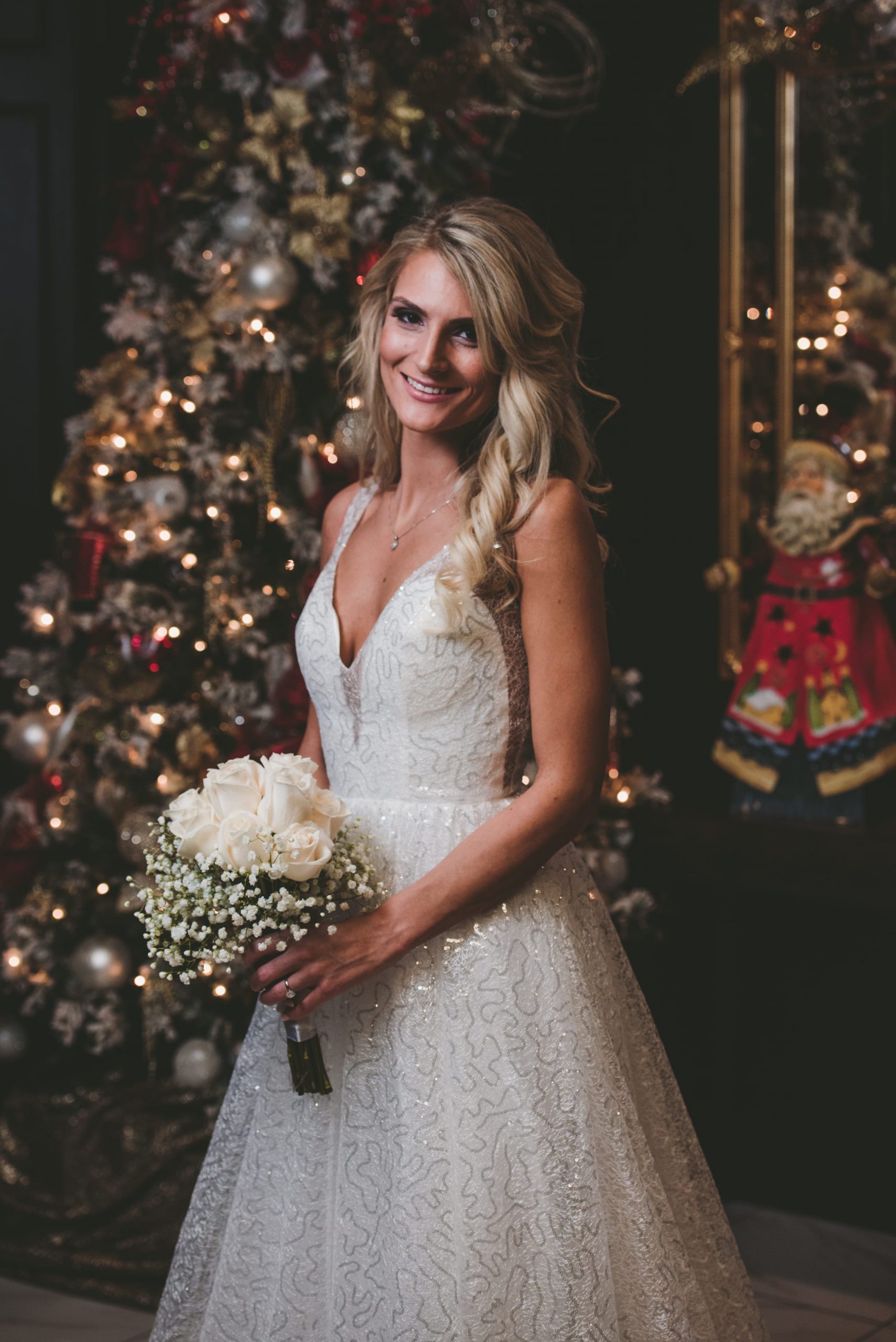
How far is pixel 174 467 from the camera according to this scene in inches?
132

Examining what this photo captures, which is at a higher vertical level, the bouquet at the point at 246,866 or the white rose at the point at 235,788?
the white rose at the point at 235,788

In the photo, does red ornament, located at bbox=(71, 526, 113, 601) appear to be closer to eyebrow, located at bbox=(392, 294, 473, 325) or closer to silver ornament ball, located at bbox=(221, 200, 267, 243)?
silver ornament ball, located at bbox=(221, 200, 267, 243)

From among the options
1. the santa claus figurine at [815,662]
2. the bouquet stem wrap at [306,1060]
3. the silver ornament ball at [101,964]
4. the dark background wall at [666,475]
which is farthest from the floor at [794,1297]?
the bouquet stem wrap at [306,1060]

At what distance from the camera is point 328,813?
1897mm

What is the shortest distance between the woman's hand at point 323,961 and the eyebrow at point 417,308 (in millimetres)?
823

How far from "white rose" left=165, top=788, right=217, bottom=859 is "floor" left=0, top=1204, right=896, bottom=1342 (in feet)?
5.18

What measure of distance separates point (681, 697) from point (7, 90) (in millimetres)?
2287

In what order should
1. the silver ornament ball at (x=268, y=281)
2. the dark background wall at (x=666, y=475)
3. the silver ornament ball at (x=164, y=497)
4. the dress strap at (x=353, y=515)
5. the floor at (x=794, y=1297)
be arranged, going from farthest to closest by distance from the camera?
1. the dark background wall at (x=666, y=475)
2. the silver ornament ball at (x=164, y=497)
3. the silver ornament ball at (x=268, y=281)
4. the floor at (x=794, y=1297)
5. the dress strap at (x=353, y=515)

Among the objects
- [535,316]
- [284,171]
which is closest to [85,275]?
[284,171]

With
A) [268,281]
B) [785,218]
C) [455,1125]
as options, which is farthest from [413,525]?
[785,218]

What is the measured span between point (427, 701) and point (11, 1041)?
6.39 ft

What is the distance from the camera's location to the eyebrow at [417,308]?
2059mm

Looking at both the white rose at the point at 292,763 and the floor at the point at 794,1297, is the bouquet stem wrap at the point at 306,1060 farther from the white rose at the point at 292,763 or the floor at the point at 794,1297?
the floor at the point at 794,1297

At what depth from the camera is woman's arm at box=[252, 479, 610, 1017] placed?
1932 millimetres
